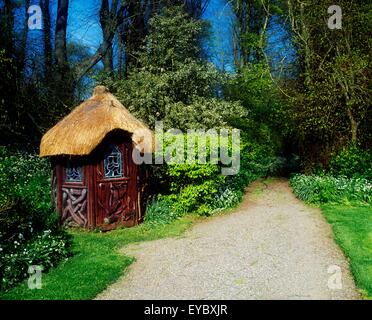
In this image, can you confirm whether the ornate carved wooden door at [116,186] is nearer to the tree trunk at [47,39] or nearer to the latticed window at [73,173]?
the latticed window at [73,173]

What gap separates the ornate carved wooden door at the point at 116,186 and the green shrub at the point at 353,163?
8565 mm

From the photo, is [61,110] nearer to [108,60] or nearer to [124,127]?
[108,60]

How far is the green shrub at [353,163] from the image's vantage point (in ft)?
50.0

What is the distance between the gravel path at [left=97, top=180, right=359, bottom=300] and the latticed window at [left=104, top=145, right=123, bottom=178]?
241cm

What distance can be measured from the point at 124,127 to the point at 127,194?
1970 millimetres

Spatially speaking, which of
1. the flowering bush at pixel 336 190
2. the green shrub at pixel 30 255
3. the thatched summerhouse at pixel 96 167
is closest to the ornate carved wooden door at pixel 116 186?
the thatched summerhouse at pixel 96 167

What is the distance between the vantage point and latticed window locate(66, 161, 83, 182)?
11.4m

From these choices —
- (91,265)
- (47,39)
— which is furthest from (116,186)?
(47,39)

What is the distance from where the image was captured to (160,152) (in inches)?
492

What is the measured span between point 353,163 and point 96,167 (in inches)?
390

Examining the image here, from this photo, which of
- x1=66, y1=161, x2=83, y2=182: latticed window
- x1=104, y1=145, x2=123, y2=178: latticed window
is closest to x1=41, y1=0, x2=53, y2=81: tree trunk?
x1=66, y1=161, x2=83, y2=182: latticed window

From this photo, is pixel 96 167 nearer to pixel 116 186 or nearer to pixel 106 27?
pixel 116 186

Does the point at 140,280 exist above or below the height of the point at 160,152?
below
